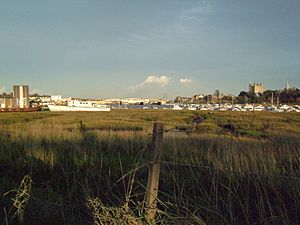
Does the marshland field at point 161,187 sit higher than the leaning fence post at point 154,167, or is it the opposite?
the leaning fence post at point 154,167

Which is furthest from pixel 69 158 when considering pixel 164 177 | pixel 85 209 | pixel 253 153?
pixel 253 153

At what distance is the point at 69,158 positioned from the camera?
9.45m

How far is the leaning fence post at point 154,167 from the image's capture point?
4.17m

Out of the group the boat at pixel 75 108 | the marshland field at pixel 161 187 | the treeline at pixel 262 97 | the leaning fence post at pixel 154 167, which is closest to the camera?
the leaning fence post at pixel 154 167

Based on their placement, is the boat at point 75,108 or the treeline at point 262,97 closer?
the treeline at point 262,97

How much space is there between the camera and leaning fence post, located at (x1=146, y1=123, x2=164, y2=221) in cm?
417

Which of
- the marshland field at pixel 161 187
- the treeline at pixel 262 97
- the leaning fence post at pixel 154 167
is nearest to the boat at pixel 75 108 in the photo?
the treeline at pixel 262 97

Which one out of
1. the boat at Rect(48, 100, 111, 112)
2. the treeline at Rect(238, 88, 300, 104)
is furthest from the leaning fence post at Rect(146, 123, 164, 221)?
the boat at Rect(48, 100, 111, 112)

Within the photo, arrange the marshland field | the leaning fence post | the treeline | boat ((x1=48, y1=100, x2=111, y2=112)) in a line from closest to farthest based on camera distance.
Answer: the leaning fence post
the marshland field
the treeline
boat ((x1=48, y1=100, x2=111, y2=112))

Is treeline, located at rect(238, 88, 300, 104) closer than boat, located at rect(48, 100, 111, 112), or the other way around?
treeline, located at rect(238, 88, 300, 104)

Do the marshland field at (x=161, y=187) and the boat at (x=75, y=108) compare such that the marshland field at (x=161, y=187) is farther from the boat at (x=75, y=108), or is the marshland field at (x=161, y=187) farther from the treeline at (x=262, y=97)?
the boat at (x=75, y=108)

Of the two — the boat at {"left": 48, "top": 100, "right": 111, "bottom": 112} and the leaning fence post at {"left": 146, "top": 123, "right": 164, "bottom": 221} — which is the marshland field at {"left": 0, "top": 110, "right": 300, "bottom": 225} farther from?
the boat at {"left": 48, "top": 100, "right": 111, "bottom": 112}

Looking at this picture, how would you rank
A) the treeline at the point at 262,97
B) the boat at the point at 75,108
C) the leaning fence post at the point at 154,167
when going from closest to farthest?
1. the leaning fence post at the point at 154,167
2. the treeline at the point at 262,97
3. the boat at the point at 75,108

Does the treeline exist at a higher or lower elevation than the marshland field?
higher
